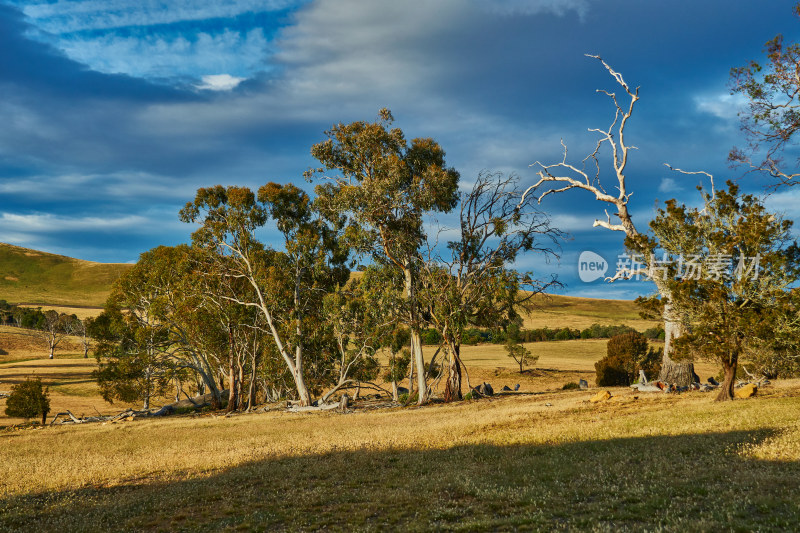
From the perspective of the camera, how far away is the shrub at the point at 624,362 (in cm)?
5619

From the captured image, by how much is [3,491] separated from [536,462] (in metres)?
16.0

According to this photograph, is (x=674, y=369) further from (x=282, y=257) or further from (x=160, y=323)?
(x=160, y=323)

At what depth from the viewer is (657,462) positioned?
1387 centimetres

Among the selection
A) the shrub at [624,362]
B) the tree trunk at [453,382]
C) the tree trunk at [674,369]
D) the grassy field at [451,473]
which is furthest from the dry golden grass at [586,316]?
the grassy field at [451,473]

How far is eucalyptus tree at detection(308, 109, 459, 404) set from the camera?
41.1 meters

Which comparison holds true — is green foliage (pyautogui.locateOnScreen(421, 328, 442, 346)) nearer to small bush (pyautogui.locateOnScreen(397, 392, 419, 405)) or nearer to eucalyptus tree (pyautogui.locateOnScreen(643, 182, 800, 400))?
small bush (pyautogui.locateOnScreen(397, 392, 419, 405))

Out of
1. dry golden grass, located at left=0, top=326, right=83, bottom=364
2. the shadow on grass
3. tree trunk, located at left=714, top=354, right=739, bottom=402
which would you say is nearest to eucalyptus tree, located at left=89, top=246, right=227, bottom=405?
the shadow on grass

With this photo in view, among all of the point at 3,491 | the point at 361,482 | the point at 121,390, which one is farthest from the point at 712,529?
the point at 121,390

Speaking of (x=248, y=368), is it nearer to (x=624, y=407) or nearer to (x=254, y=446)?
(x=254, y=446)

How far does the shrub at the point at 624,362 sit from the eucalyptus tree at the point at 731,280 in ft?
95.3

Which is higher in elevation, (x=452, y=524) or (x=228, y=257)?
(x=228, y=257)

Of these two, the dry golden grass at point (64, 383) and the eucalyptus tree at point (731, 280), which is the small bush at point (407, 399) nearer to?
the eucalyptus tree at point (731, 280)

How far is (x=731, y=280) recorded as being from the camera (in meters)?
26.7

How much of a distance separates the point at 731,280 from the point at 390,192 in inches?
920
